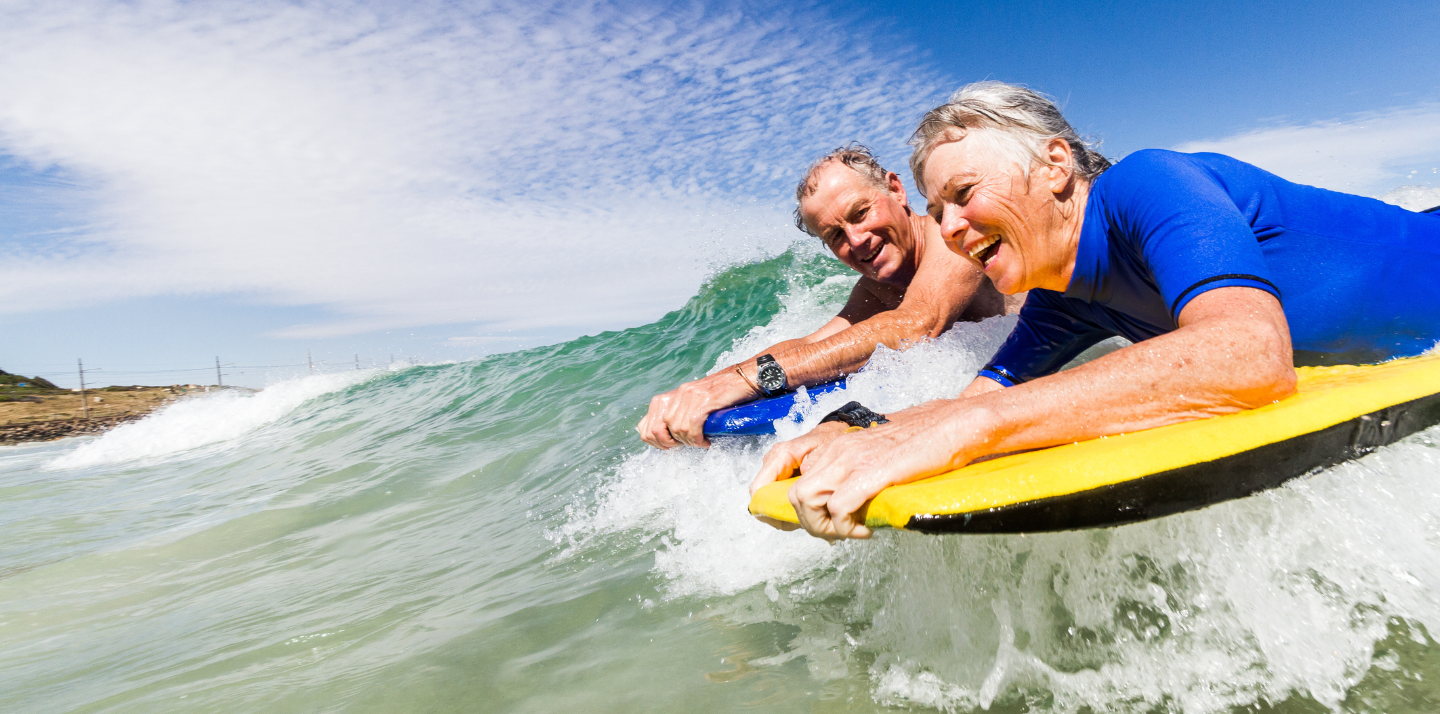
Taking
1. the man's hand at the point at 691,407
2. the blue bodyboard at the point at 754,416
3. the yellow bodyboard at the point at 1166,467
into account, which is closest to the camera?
the yellow bodyboard at the point at 1166,467

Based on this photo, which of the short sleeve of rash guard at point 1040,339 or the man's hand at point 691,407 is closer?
the short sleeve of rash guard at point 1040,339

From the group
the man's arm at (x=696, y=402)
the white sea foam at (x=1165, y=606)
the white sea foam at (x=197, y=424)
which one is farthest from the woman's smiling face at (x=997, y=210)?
the white sea foam at (x=197, y=424)

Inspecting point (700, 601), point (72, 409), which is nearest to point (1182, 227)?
point (700, 601)

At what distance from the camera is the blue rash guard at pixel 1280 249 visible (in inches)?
62.3

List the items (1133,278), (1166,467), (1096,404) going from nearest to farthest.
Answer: (1166,467), (1096,404), (1133,278)

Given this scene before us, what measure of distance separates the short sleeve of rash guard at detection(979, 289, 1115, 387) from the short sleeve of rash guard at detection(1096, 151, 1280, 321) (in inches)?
27.6

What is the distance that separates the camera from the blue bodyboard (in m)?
3.07

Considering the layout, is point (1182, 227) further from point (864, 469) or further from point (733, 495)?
point (733, 495)

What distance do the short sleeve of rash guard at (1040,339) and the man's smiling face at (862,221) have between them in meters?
1.28

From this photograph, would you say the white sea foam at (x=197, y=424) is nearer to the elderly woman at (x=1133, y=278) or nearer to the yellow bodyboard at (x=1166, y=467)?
the elderly woman at (x=1133, y=278)

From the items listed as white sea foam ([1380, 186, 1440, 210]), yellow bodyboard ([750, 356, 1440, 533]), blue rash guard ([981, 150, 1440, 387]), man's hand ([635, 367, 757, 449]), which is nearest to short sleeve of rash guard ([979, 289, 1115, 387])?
blue rash guard ([981, 150, 1440, 387])

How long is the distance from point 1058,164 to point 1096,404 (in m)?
0.73

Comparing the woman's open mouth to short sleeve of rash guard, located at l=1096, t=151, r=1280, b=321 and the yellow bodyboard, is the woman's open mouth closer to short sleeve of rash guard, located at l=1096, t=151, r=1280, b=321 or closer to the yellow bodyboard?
short sleeve of rash guard, located at l=1096, t=151, r=1280, b=321

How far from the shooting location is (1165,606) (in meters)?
1.59
